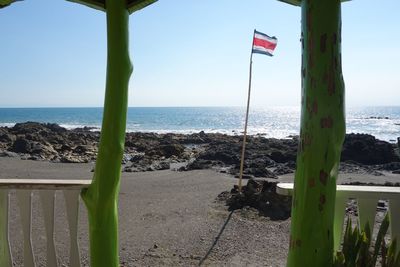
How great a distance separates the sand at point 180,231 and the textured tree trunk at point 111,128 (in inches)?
125

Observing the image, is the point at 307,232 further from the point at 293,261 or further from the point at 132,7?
the point at 132,7

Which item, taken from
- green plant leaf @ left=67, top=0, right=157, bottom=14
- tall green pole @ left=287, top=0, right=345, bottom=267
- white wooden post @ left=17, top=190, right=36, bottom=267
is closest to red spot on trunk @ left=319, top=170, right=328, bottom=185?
tall green pole @ left=287, top=0, right=345, bottom=267

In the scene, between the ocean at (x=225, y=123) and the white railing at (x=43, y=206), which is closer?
the white railing at (x=43, y=206)

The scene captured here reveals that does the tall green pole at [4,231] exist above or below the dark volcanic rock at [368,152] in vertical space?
above

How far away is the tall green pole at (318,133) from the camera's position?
1.64 meters

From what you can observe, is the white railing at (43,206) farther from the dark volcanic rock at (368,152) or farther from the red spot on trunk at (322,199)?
the dark volcanic rock at (368,152)

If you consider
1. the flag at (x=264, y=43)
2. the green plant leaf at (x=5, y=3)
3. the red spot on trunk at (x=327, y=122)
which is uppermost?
the flag at (x=264, y=43)

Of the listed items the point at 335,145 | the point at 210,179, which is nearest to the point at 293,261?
the point at 335,145

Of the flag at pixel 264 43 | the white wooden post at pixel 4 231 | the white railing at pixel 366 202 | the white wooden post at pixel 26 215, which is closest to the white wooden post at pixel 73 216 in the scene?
the white wooden post at pixel 26 215

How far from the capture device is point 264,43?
10.6 metres

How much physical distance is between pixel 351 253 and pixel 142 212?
6.83m

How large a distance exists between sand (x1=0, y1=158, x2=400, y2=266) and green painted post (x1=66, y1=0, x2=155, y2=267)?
3160mm

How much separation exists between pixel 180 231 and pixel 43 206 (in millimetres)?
4330

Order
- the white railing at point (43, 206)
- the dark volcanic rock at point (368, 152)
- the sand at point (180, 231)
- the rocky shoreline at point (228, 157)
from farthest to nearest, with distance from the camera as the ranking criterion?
the dark volcanic rock at point (368, 152) < the rocky shoreline at point (228, 157) < the sand at point (180, 231) < the white railing at point (43, 206)
